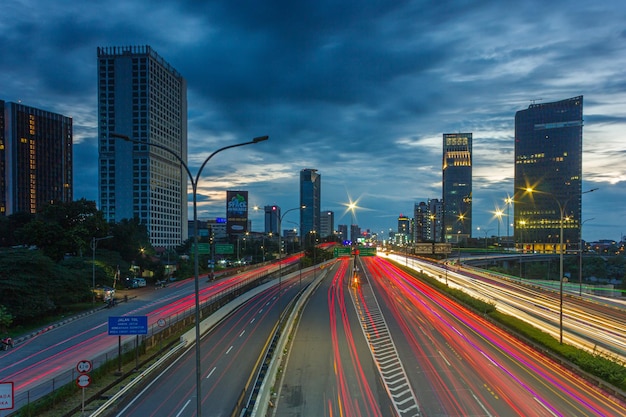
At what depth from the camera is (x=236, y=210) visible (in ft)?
369

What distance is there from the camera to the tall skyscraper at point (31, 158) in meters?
140

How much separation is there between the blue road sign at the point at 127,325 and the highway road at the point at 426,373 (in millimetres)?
10065

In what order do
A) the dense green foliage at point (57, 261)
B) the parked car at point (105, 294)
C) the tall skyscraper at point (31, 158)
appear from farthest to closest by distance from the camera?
the tall skyscraper at point (31, 158) < the parked car at point (105, 294) < the dense green foliage at point (57, 261)

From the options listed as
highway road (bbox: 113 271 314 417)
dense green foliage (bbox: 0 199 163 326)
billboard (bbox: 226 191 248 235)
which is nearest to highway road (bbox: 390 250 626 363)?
highway road (bbox: 113 271 314 417)

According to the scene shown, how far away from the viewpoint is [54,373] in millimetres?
28047

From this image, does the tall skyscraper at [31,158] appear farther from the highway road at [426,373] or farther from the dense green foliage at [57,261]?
the highway road at [426,373]

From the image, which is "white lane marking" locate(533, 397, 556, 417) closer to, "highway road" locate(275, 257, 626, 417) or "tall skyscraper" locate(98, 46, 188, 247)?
"highway road" locate(275, 257, 626, 417)

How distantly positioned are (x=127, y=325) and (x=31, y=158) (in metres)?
153

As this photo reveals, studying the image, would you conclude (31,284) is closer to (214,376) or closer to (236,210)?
(214,376)

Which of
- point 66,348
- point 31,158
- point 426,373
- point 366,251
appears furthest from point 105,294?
point 31,158

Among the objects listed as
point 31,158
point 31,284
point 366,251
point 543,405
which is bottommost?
point 543,405

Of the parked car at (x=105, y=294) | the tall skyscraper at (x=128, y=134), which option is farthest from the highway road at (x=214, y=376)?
the tall skyscraper at (x=128, y=134)

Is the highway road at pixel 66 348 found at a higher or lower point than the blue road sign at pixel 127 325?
lower

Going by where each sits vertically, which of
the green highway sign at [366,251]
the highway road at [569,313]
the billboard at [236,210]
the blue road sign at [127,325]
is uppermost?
the billboard at [236,210]
